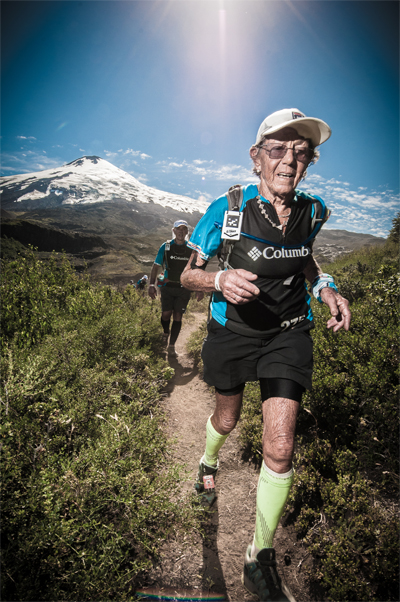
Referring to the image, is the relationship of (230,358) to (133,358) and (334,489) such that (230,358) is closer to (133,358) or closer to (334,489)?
(334,489)

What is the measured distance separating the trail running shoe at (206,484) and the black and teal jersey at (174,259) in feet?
12.5

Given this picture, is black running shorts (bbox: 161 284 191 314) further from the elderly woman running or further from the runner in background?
the elderly woman running

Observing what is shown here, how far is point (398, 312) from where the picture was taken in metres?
3.83

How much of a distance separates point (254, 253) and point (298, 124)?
3.39 ft

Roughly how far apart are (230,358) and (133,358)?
2.42 m

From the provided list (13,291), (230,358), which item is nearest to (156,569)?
(230,358)

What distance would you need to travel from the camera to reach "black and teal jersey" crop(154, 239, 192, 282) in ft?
18.7

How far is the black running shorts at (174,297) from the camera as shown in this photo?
18.9 ft

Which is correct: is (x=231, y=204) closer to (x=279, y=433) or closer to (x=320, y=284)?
(x=320, y=284)

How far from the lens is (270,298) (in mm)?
2012

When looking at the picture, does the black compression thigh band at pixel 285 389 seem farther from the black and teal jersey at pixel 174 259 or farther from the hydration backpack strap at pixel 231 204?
the black and teal jersey at pixel 174 259

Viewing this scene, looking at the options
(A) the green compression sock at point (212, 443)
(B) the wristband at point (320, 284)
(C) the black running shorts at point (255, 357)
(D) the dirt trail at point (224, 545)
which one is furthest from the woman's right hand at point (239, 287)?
(D) the dirt trail at point (224, 545)

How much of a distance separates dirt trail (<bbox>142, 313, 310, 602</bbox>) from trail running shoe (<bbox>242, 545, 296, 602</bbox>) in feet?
0.95

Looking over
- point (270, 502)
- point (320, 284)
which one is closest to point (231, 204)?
point (320, 284)
